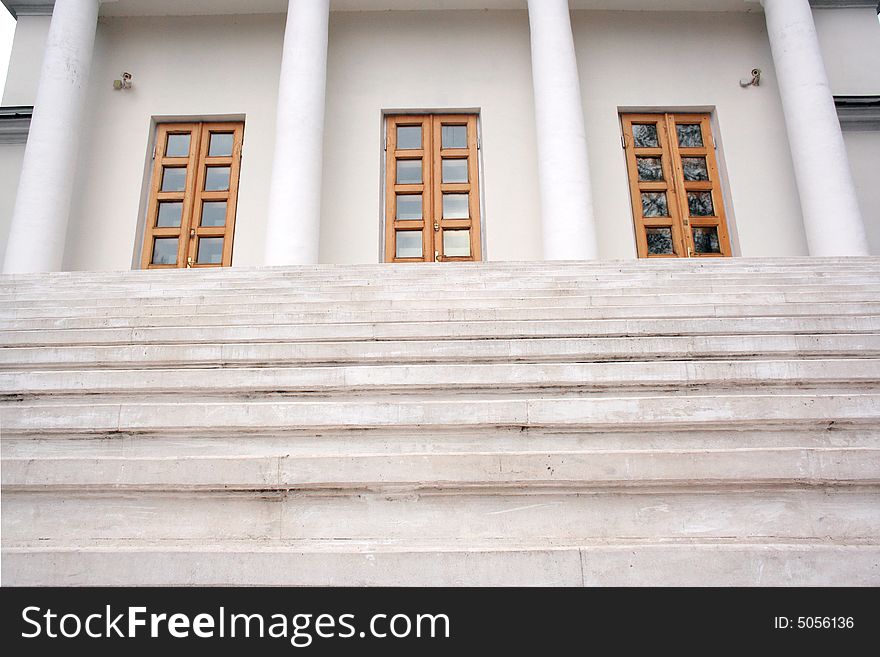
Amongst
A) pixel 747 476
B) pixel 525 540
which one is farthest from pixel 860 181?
pixel 525 540

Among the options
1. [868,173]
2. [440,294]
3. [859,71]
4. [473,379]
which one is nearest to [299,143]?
[440,294]

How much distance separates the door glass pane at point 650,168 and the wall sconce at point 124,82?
7796 mm

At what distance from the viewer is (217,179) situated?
973cm

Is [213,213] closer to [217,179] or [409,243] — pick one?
[217,179]

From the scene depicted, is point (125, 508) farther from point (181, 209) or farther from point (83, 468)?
point (181, 209)

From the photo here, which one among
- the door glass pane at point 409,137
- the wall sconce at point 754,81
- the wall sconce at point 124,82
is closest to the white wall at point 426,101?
the door glass pane at point 409,137

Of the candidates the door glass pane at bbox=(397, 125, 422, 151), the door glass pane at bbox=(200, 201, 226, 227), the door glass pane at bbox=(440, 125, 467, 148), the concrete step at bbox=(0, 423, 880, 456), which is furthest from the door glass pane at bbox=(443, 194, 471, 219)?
the concrete step at bbox=(0, 423, 880, 456)

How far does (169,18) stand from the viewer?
1016cm

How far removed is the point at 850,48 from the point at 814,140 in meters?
3.18

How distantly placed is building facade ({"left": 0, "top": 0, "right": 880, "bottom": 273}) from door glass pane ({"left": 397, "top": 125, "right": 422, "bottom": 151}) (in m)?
0.05

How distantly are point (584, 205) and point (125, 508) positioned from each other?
259 inches

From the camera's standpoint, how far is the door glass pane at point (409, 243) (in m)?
9.34

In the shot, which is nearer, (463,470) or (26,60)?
(463,470)

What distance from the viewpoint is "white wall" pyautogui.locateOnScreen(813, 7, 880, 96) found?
10.0 metres
